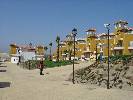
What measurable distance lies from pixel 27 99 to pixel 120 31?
63539 millimetres

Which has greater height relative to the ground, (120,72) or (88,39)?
(88,39)

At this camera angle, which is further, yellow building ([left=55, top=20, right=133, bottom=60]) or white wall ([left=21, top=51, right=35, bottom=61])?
white wall ([left=21, top=51, right=35, bottom=61])

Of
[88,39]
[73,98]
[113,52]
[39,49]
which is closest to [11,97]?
[73,98]

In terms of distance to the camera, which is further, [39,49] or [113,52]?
[39,49]

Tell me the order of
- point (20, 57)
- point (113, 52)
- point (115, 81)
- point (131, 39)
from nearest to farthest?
point (115, 81)
point (131, 39)
point (113, 52)
point (20, 57)

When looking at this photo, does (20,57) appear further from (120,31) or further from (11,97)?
(11,97)

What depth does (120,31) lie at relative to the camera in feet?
268

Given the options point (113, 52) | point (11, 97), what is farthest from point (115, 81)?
point (113, 52)

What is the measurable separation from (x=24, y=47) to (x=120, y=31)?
64.5 m

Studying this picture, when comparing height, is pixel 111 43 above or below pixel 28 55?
above

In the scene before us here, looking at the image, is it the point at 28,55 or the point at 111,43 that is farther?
the point at 28,55

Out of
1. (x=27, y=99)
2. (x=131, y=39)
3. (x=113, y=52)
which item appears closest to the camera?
(x=27, y=99)

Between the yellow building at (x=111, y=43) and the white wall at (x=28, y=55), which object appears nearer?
the yellow building at (x=111, y=43)

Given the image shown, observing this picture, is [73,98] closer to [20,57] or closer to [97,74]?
[97,74]
